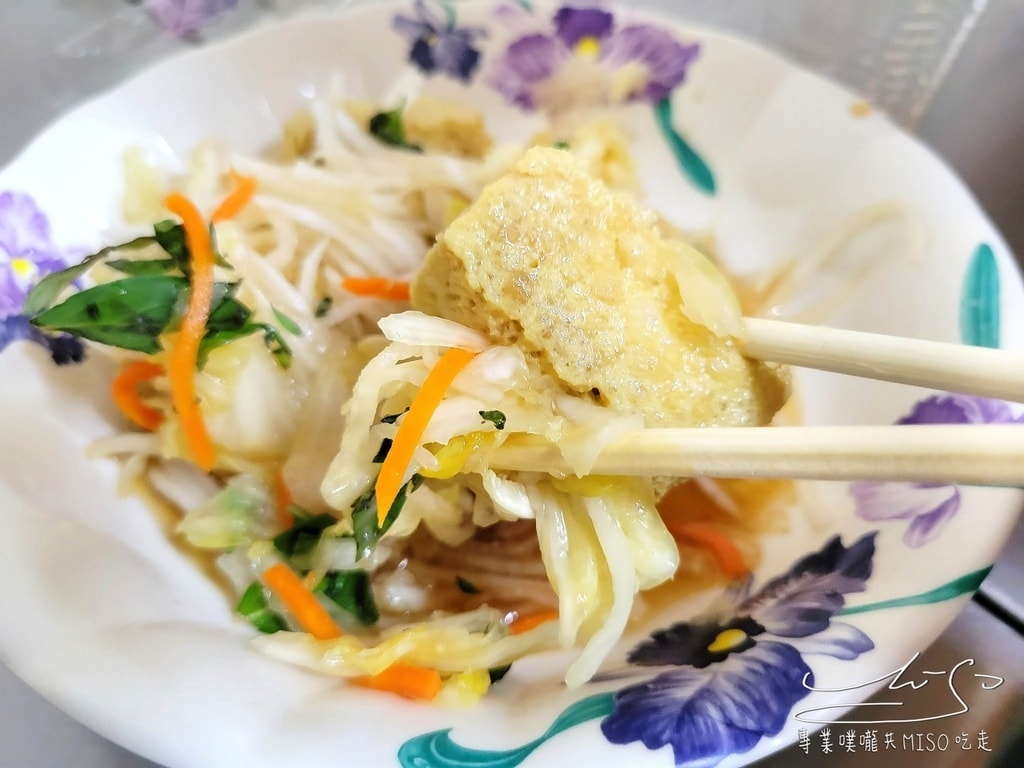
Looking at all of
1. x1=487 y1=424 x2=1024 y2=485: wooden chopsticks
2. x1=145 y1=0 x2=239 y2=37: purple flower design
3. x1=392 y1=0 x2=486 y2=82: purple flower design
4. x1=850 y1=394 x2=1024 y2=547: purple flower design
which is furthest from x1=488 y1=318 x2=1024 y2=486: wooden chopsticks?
x1=145 y1=0 x2=239 y2=37: purple flower design

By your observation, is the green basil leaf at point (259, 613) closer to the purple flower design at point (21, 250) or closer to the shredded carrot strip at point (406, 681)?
the shredded carrot strip at point (406, 681)

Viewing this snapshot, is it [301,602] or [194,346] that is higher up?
[194,346]

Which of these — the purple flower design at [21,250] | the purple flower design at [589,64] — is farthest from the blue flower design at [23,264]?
the purple flower design at [589,64]

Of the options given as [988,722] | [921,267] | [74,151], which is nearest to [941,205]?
[921,267]

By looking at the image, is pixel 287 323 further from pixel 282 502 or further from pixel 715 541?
pixel 715 541

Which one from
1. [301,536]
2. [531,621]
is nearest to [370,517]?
[301,536]

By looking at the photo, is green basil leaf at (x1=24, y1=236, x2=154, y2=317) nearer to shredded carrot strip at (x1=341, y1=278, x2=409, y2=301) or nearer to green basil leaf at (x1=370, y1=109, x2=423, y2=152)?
shredded carrot strip at (x1=341, y1=278, x2=409, y2=301)
